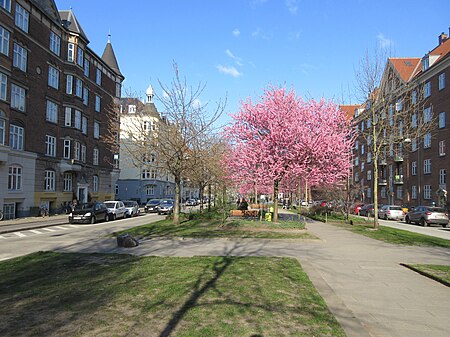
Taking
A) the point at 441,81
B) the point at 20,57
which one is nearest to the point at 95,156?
the point at 20,57

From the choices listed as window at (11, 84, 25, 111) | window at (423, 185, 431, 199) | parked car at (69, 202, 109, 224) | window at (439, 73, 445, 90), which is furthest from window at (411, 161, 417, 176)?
window at (11, 84, 25, 111)

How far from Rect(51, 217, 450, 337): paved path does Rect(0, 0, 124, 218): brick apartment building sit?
18468mm

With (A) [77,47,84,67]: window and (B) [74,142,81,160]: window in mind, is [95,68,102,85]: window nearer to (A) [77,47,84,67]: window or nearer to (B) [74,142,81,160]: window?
(A) [77,47,84,67]: window

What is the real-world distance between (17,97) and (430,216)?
3263 cm

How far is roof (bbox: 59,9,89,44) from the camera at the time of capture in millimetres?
37906

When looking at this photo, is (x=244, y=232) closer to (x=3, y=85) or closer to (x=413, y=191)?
(x=3, y=85)

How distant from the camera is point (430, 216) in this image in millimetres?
27078

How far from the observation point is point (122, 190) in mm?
64312

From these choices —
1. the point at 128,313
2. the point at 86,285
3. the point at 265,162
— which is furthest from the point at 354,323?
the point at 265,162

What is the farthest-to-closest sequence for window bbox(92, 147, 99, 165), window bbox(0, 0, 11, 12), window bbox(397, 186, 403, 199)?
window bbox(397, 186, 403, 199), window bbox(92, 147, 99, 165), window bbox(0, 0, 11, 12)

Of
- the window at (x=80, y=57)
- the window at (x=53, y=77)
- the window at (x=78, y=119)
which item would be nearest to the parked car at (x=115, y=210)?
the window at (x=78, y=119)

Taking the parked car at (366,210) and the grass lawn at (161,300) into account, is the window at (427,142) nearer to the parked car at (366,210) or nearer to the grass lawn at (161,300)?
the parked car at (366,210)

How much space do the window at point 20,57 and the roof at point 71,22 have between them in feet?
28.4

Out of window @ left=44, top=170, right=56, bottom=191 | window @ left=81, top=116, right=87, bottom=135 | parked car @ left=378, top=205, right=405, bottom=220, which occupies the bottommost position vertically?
parked car @ left=378, top=205, right=405, bottom=220
